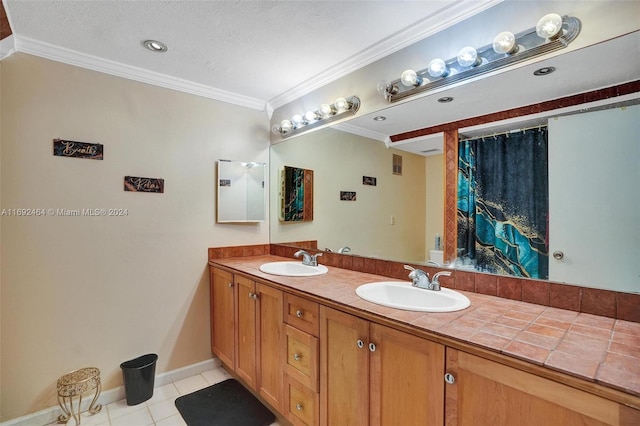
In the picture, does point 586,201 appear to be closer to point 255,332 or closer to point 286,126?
point 255,332

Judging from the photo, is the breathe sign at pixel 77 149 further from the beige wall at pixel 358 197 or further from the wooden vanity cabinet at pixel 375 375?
the wooden vanity cabinet at pixel 375 375

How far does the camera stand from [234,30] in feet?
5.64

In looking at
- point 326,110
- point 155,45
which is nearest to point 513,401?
point 326,110

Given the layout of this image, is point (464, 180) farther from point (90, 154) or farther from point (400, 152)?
point (90, 154)

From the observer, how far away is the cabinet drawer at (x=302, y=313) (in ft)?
5.05

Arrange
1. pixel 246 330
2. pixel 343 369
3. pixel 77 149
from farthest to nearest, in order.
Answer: pixel 246 330
pixel 77 149
pixel 343 369

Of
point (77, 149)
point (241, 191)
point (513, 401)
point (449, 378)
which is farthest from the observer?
point (241, 191)

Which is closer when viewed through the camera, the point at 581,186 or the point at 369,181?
the point at 581,186

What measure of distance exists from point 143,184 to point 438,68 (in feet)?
6.83

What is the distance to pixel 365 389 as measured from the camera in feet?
4.27

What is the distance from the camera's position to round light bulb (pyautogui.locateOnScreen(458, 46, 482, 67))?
1448mm

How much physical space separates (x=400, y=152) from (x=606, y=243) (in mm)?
1081

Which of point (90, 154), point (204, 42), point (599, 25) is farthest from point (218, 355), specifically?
point (599, 25)

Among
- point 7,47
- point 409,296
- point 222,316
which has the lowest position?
point 222,316
